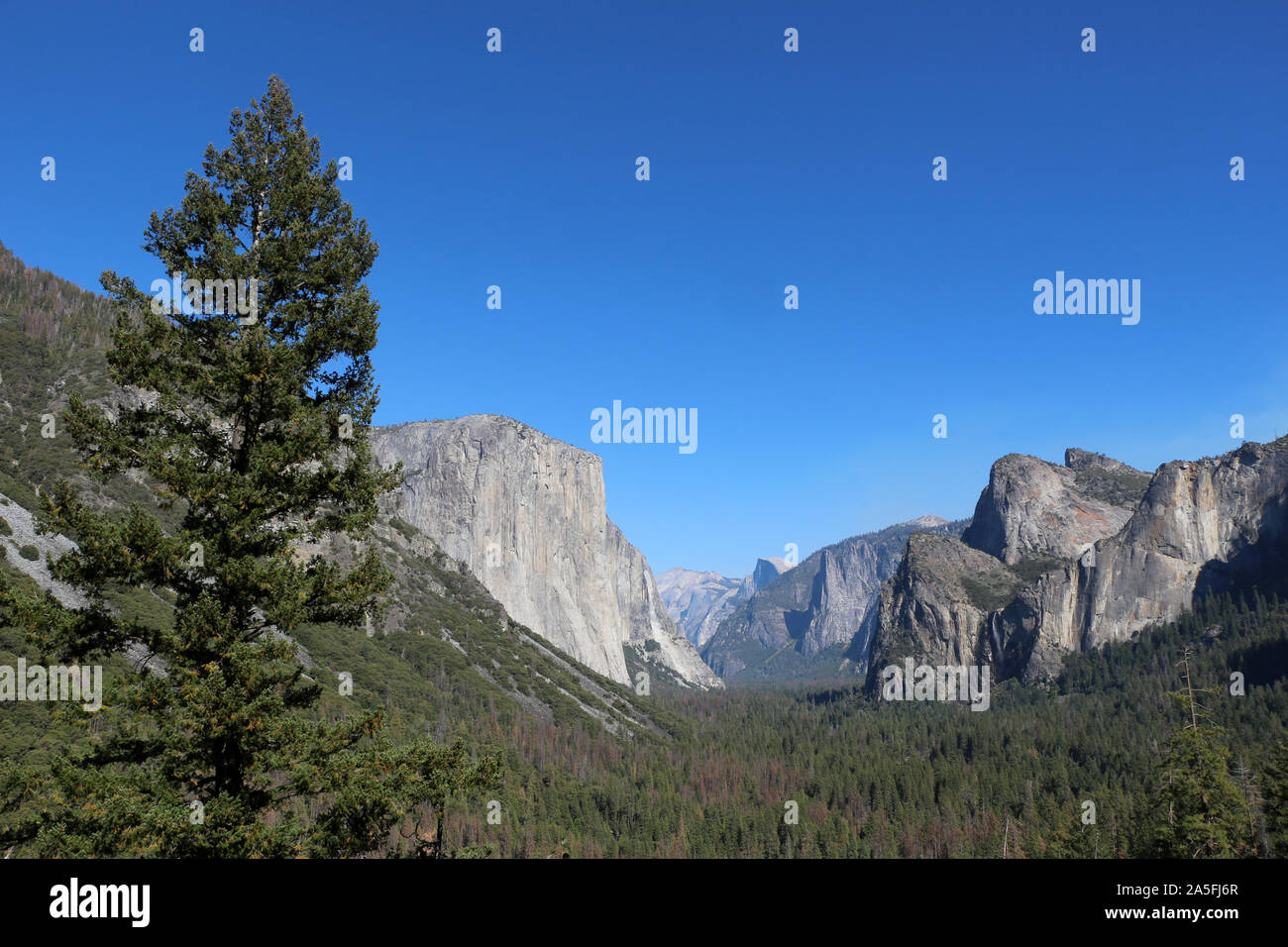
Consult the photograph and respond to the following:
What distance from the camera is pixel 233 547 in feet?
43.1

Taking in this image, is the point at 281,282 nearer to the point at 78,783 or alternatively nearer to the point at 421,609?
the point at 78,783

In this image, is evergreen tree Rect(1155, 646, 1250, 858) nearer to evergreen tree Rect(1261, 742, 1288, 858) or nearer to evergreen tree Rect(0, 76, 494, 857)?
evergreen tree Rect(1261, 742, 1288, 858)

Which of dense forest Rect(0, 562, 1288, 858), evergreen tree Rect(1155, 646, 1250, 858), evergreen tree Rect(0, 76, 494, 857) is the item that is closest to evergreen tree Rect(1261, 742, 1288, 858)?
dense forest Rect(0, 562, 1288, 858)

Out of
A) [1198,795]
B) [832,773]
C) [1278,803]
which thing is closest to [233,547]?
[1198,795]

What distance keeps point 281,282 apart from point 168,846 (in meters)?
10.6

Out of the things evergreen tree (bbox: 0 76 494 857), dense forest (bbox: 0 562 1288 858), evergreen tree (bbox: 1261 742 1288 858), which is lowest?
dense forest (bbox: 0 562 1288 858)

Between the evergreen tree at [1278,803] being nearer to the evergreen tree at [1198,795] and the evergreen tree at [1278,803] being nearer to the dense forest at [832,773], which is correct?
the dense forest at [832,773]

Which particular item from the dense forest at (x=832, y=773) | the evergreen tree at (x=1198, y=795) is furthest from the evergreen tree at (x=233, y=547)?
the dense forest at (x=832, y=773)

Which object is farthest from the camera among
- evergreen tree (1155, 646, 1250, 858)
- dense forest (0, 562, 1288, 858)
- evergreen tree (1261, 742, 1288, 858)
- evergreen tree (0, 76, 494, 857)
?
dense forest (0, 562, 1288, 858)

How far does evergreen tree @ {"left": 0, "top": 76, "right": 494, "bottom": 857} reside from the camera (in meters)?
12.1

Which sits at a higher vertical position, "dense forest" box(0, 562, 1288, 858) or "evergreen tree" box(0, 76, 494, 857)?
"evergreen tree" box(0, 76, 494, 857)

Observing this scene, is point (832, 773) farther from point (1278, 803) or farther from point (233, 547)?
point (233, 547)
